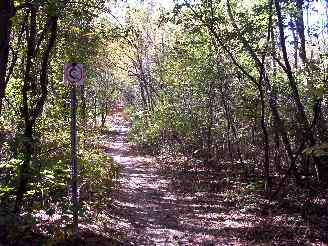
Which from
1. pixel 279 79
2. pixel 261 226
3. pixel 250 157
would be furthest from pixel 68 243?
pixel 250 157

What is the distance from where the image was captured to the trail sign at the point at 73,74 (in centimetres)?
742

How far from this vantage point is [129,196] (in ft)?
49.8

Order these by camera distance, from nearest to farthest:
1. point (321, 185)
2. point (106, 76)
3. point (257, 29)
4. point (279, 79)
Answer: point (257, 29) < point (321, 185) < point (279, 79) < point (106, 76)

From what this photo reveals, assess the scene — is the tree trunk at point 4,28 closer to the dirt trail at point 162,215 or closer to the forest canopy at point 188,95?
the forest canopy at point 188,95

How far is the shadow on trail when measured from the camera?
9.49 meters

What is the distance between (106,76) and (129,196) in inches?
1332

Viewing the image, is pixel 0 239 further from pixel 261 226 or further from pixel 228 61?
pixel 228 61

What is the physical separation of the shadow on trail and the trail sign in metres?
3.46

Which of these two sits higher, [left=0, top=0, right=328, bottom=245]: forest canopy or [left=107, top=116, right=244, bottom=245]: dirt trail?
[left=0, top=0, right=328, bottom=245]: forest canopy

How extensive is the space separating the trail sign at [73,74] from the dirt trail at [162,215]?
3511mm

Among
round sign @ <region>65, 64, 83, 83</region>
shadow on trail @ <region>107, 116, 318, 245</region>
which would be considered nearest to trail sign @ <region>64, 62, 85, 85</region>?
round sign @ <region>65, 64, 83, 83</region>

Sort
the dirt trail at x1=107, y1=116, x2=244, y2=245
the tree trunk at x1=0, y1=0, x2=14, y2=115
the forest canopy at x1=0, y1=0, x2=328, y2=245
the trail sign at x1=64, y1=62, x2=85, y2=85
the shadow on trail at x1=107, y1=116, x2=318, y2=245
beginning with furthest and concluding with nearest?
the dirt trail at x1=107, y1=116, x2=244, y2=245
the shadow on trail at x1=107, y1=116, x2=318, y2=245
the forest canopy at x1=0, y1=0, x2=328, y2=245
the trail sign at x1=64, y1=62, x2=85, y2=85
the tree trunk at x1=0, y1=0, x2=14, y2=115

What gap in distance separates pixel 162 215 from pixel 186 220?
0.91 meters

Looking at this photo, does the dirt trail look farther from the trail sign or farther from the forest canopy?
the trail sign
